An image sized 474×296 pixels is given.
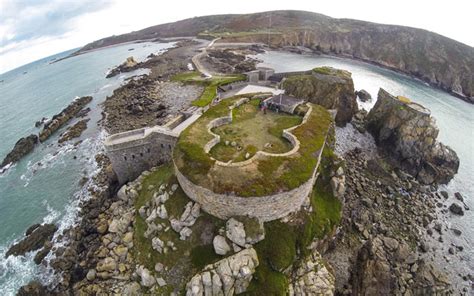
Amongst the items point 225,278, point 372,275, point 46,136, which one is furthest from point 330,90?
point 46,136

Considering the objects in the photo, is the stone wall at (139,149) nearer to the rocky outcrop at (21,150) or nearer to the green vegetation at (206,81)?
the green vegetation at (206,81)

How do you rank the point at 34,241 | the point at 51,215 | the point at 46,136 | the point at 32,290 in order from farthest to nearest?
the point at 46,136 < the point at 51,215 < the point at 34,241 < the point at 32,290

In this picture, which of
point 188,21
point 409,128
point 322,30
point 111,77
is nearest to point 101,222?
point 409,128

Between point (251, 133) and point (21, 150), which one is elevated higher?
point (251, 133)

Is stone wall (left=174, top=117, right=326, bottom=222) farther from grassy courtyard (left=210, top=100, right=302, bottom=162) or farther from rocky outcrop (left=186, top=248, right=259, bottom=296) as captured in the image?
grassy courtyard (left=210, top=100, right=302, bottom=162)

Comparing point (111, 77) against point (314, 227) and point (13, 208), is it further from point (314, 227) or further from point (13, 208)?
point (314, 227)

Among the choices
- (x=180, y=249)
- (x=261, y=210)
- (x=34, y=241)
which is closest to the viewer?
(x=261, y=210)

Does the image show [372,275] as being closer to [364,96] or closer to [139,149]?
[139,149]
